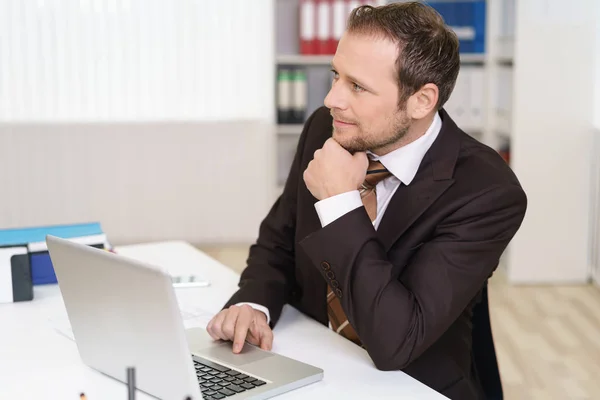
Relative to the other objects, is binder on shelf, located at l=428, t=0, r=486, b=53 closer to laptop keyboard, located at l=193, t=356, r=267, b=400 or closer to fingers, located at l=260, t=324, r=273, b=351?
fingers, located at l=260, t=324, r=273, b=351

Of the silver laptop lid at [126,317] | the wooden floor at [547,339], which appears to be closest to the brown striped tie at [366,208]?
the silver laptop lid at [126,317]

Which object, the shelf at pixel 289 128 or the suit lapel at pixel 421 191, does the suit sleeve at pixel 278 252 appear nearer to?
the suit lapel at pixel 421 191

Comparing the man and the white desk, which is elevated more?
the man

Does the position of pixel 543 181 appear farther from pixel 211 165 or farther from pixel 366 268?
pixel 366 268

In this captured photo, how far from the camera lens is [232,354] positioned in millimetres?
1420

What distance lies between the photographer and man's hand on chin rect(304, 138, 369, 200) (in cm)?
151

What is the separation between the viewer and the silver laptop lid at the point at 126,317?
108 centimetres

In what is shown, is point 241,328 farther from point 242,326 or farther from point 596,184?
point 596,184

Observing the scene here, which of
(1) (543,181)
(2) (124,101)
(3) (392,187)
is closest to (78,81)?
(2) (124,101)

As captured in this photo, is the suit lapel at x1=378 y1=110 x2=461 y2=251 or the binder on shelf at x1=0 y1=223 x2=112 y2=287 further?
the binder on shelf at x1=0 y1=223 x2=112 y2=287

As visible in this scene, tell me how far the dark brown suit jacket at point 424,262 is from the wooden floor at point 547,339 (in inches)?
56.1

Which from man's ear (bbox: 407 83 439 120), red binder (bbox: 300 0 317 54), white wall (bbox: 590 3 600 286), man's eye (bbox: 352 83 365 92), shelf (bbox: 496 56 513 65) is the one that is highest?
red binder (bbox: 300 0 317 54)

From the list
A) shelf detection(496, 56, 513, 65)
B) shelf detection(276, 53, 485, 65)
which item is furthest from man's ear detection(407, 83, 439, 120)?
shelf detection(276, 53, 485, 65)

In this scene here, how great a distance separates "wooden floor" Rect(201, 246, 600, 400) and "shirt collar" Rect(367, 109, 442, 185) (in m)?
1.51
